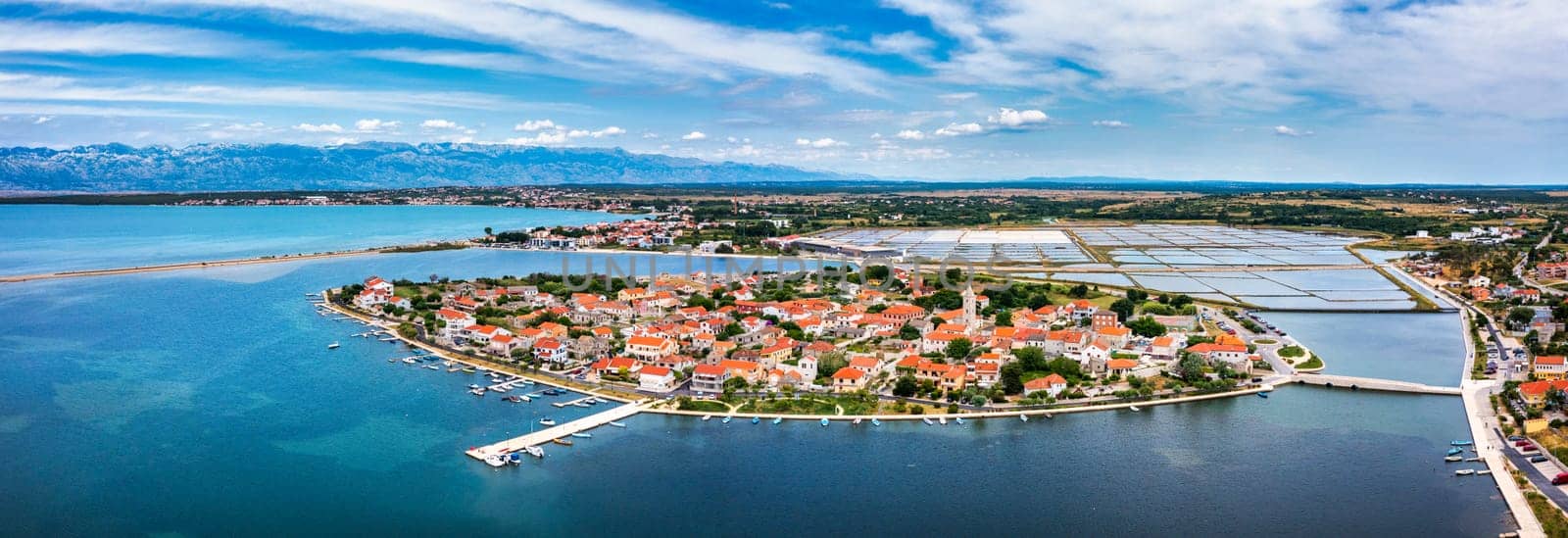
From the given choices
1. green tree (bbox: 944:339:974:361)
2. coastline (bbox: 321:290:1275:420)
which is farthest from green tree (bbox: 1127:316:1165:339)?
green tree (bbox: 944:339:974:361)

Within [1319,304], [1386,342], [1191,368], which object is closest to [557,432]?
[1191,368]

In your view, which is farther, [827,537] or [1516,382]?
[1516,382]

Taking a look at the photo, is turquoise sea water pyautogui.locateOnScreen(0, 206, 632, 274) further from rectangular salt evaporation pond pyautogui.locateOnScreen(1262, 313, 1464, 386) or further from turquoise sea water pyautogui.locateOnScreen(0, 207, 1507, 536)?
rectangular salt evaporation pond pyautogui.locateOnScreen(1262, 313, 1464, 386)

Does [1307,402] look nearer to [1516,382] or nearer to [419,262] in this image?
[1516,382]

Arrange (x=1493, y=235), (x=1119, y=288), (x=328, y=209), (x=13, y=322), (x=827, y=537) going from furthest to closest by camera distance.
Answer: (x=328, y=209), (x=1493, y=235), (x=1119, y=288), (x=13, y=322), (x=827, y=537)

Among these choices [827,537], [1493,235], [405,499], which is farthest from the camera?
[1493,235]

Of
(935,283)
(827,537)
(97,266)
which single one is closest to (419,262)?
(97,266)

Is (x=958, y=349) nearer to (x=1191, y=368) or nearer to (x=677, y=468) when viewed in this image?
(x=1191, y=368)
